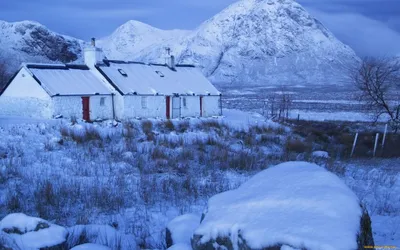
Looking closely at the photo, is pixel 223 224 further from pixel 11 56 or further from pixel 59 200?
pixel 11 56

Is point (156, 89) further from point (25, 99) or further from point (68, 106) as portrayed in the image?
point (25, 99)

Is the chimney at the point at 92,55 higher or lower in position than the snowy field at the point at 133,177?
higher

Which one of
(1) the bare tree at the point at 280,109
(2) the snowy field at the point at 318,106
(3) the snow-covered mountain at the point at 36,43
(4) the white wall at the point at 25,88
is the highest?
(3) the snow-covered mountain at the point at 36,43

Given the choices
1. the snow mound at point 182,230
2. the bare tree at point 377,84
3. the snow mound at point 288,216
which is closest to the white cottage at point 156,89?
the bare tree at point 377,84

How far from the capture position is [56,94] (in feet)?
81.5

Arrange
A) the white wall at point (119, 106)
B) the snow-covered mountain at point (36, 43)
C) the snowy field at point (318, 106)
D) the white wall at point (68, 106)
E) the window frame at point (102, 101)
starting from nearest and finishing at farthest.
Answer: the white wall at point (68, 106) < the window frame at point (102, 101) < the white wall at point (119, 106) < the snowy field at point (318, 106) < the snow-covered mountain at point (36, 43)

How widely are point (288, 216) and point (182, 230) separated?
5.51 feet

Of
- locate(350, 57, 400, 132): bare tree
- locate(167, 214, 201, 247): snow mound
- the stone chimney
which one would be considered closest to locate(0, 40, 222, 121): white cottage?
the stone chimney

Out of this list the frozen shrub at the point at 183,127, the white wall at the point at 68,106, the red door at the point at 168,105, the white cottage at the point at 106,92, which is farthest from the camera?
the red door at the point at 168,105

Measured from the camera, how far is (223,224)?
4125mm

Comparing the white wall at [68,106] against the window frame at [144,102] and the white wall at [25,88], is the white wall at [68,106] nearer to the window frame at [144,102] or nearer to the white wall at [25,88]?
the white wall at [25,88]

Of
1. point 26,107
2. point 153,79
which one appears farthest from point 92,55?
point 26,107

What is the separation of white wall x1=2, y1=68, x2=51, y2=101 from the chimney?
15.3 feet

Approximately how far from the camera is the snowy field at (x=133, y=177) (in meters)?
7.13
